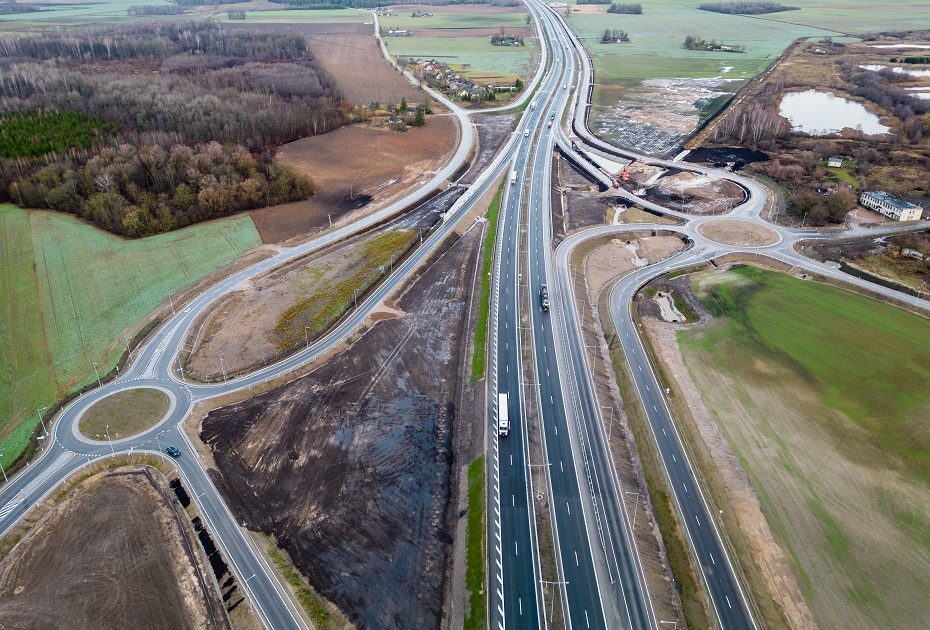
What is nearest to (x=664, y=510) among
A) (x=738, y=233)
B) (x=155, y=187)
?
(x=738, y=233)

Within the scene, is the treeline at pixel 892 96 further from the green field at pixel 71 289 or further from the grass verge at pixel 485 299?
the green field at pixel 71 289

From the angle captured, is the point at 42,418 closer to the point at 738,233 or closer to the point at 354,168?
the point at 354,168

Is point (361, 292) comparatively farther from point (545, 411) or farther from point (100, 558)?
point (100, 558)

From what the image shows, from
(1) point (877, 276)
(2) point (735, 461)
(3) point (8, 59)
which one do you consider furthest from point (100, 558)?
(3) point (8, 59)

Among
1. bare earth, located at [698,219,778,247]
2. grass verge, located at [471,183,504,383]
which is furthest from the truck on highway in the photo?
bare earth, located at [698,219,778,247]

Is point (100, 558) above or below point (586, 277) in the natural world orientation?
below
